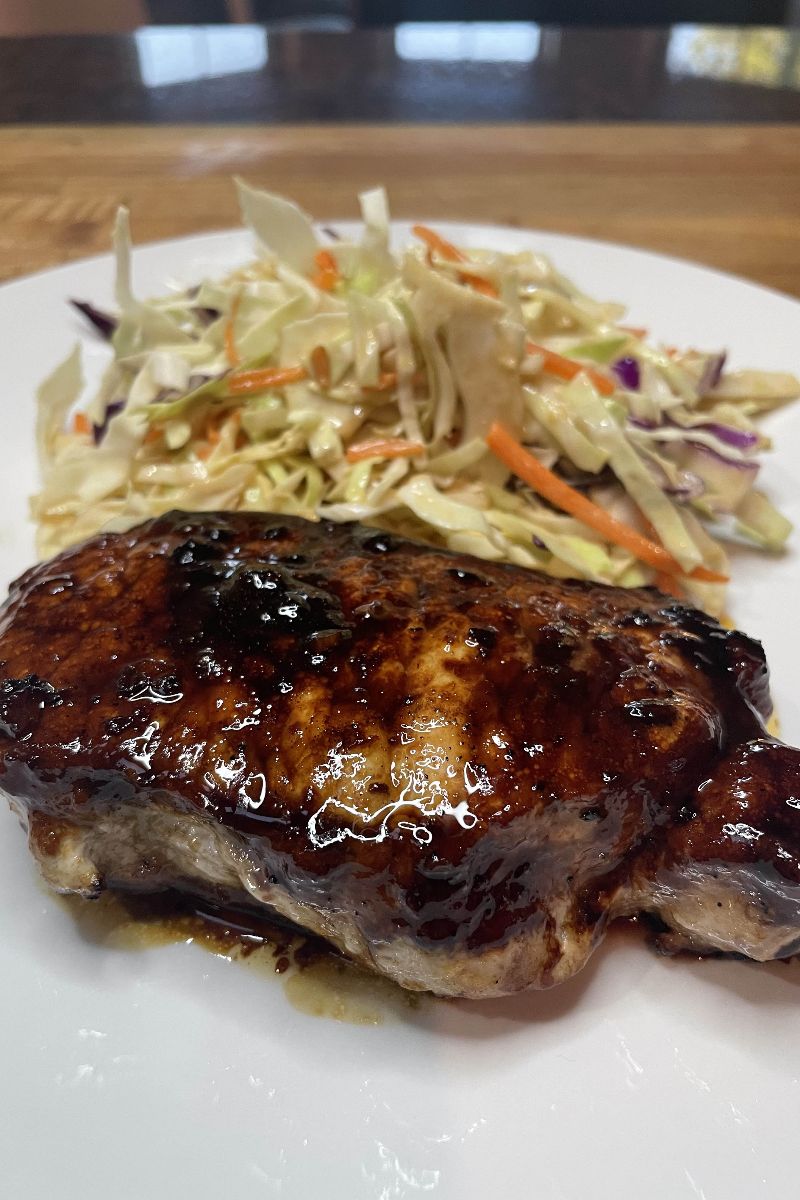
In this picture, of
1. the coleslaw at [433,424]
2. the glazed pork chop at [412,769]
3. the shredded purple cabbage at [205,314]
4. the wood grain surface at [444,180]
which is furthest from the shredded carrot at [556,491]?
the wood grain surface at [444,180]

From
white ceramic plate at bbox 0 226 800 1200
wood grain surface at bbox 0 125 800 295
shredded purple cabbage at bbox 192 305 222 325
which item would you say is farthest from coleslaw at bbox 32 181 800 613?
wood grain surface at bbox 0 125 800 295

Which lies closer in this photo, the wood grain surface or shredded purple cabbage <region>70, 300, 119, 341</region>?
shredded purple cabbage <region>70, 300, 119, 341</region>

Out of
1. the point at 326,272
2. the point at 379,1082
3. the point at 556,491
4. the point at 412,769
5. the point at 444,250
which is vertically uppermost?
the point at 444,250

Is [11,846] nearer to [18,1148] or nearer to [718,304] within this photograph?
[18,1148]

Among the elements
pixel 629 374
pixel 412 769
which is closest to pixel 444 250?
pixel 629 374

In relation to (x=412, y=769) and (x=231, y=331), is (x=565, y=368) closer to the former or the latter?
(x=231, y=331)

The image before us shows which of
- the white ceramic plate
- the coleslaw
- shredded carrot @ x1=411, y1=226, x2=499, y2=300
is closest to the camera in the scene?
the white ceramic plate

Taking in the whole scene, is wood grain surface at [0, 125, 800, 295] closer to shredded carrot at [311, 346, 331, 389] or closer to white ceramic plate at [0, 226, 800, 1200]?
shredded carrot at [311, 346, 331, 389]
